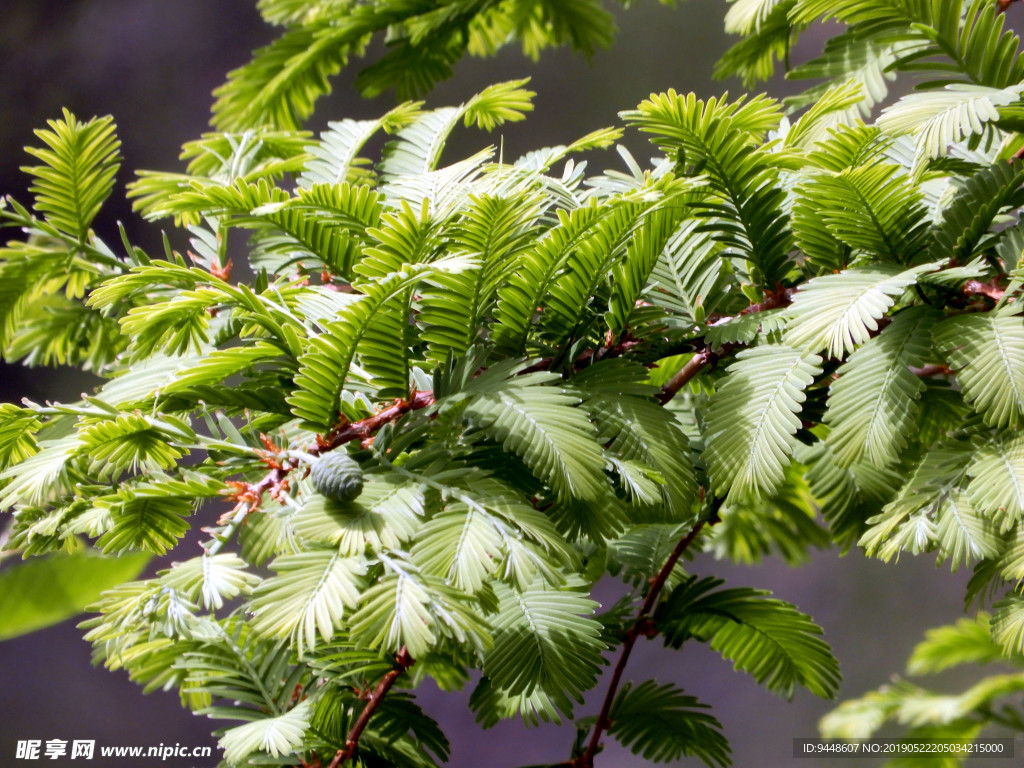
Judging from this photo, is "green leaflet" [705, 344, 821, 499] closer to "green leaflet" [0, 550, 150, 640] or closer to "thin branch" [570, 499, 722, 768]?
"thin branch" [570, 499, 722, 768]

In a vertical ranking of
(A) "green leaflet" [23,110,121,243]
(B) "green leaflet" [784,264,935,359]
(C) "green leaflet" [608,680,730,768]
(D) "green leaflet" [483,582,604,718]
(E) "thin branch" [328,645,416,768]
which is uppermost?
(A) "green leaflet" [23,110,121,243]

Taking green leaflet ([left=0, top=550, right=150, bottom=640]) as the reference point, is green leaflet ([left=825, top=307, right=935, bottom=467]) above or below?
above

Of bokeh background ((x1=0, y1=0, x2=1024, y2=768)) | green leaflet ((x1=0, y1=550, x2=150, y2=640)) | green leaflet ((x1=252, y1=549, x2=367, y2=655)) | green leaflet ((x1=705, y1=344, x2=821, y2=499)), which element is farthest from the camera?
bokeh background ((x1=0, y1=0, x2=1024, y2=768))

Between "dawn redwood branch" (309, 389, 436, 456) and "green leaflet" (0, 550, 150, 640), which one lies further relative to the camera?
"dawn redwood branch" (309, 389, 436, 456)

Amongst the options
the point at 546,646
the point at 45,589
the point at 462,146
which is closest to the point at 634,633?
the point at 546,646

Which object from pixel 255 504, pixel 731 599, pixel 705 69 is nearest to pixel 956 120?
pixel 731 599

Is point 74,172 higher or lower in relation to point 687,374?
higher

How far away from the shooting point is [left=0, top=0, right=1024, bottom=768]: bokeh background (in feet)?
4.54

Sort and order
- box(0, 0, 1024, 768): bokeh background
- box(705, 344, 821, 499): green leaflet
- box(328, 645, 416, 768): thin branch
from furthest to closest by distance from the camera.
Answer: box(0, 0, 1024, 768): bokeh background, box(328, 645, 416, 768): thin branch, box(705, 344, 821, 499): green leaflet

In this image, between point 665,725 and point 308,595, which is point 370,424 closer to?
point 308,595

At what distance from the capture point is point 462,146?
4.64 feet

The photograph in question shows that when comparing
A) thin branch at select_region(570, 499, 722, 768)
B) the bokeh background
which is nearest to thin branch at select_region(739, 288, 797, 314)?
thin branch at select_region(570, 499, 722, 768)

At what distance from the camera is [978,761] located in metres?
1.28

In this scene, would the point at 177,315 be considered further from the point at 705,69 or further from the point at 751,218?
the point at 705,69
